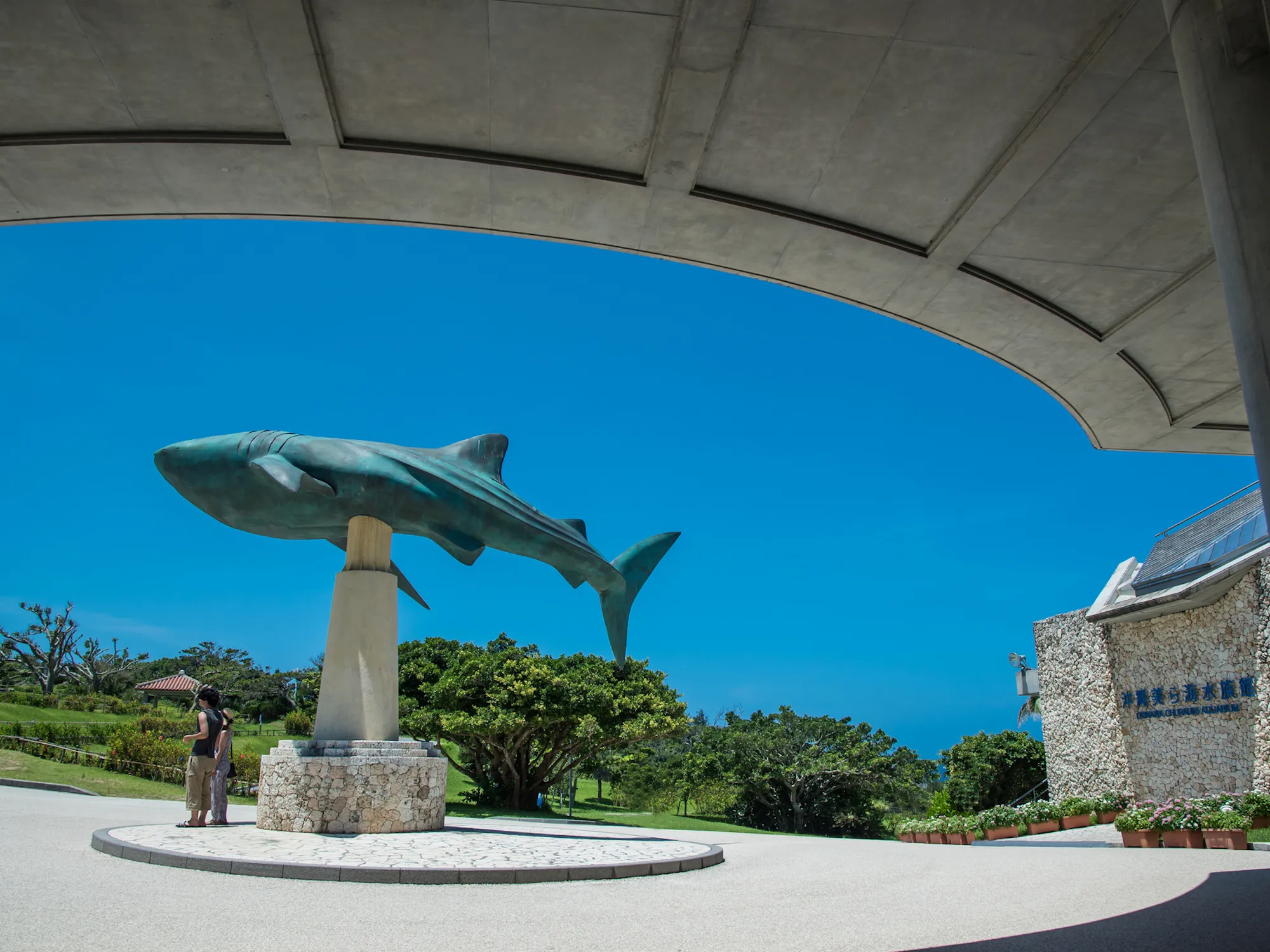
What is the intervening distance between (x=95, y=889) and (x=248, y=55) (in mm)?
6055

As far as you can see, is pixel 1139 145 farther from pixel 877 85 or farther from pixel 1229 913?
pixel 1229 913

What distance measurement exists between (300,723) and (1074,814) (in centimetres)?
2705

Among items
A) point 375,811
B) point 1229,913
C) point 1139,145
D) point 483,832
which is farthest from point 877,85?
point 483,832

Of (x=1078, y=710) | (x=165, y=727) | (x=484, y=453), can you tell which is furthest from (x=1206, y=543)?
(x=165, y=727)

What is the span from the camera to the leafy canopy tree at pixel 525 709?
24453mm

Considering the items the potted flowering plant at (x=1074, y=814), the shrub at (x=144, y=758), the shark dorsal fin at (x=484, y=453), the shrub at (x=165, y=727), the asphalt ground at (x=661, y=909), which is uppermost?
the shark dorsal fin at (x=484, y=453)

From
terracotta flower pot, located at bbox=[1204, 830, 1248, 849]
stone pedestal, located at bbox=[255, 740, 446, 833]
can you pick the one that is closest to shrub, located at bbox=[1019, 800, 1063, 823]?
terracotta flower pot, located at bbox=[1204, 830, 1248, 849]

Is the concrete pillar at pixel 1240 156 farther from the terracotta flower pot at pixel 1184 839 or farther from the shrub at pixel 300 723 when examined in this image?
the shrub at pixel 300 723

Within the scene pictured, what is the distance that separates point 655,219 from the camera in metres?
5.82

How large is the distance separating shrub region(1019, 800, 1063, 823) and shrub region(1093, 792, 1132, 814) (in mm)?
1006

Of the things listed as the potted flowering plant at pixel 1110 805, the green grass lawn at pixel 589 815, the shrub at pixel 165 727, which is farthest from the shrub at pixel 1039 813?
the shrub at pixel 165 727

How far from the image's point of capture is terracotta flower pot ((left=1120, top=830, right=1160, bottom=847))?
12.0 meters

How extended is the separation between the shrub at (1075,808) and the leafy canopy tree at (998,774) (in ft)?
35.1

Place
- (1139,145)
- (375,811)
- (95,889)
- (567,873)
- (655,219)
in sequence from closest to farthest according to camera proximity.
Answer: (1139,145) < (655,219) < (95,889) < (567,873) < (375,811)
